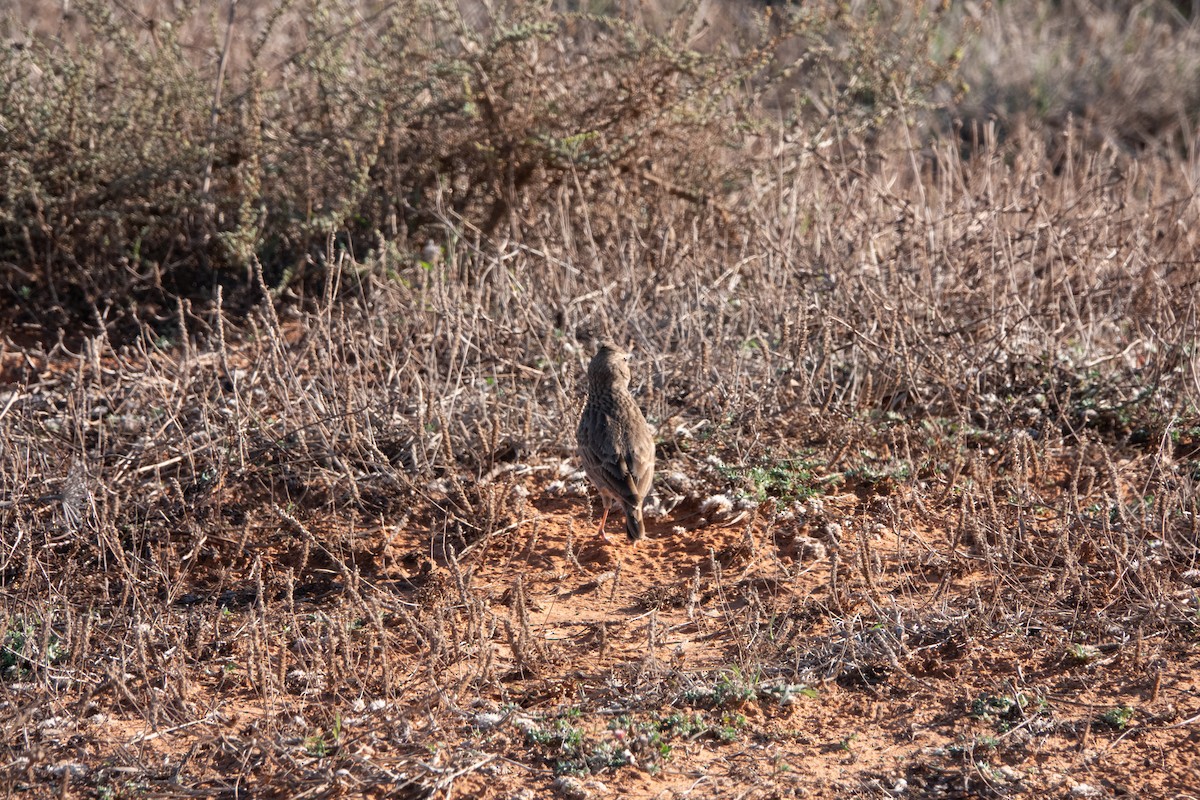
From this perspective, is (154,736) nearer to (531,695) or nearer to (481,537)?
(531,695)

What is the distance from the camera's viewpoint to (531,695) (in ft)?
14.7

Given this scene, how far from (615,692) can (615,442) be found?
1.22 metres

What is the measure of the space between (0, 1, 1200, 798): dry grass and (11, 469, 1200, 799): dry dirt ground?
2 centimetres

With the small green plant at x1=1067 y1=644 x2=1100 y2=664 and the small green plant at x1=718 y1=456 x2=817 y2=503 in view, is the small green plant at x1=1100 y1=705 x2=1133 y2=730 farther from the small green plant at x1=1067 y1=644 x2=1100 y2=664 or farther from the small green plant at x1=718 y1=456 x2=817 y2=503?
the small green plant at x1=718 y1=456 x2=817 y2=503

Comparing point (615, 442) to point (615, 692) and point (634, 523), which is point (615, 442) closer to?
point (634, 523)

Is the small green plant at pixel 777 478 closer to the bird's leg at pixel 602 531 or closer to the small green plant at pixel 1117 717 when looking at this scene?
the bird's leg at pixel 602 531

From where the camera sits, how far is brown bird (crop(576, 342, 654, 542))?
531cm

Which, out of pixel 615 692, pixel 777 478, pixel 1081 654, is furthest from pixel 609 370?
pixel 1081 654

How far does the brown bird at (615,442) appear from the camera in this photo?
17.4 ft

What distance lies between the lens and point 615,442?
5.39m

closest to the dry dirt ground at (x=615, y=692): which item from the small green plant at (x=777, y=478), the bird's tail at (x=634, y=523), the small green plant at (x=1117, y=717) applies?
the small green plant at (x=1117, y=717)

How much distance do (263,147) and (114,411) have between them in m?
2.06

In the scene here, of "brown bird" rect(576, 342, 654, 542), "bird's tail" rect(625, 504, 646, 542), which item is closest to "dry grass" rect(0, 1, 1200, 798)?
"bird's tail" rect(625, 504, 646, 542)

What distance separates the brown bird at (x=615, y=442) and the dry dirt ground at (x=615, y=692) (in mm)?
350
